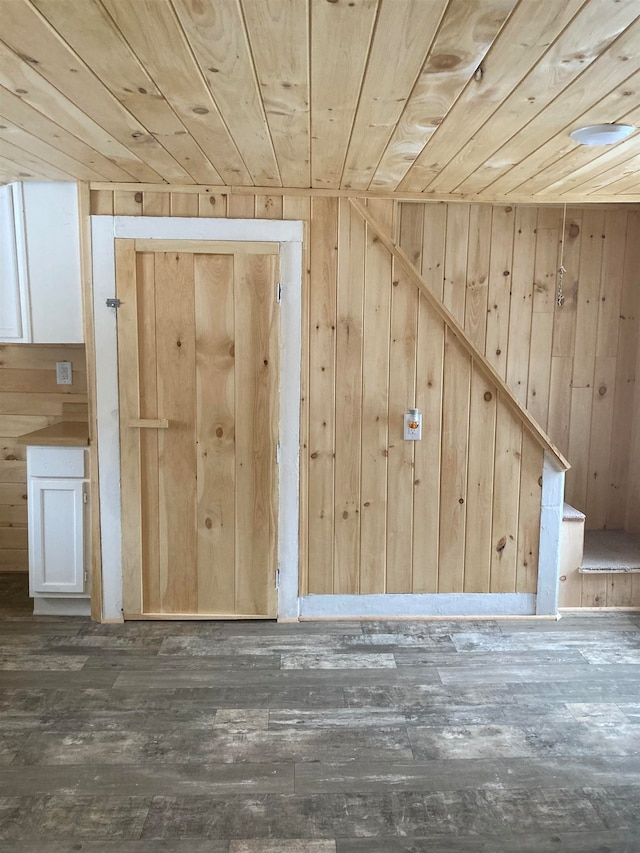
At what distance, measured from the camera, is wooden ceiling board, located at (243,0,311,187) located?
1320mm

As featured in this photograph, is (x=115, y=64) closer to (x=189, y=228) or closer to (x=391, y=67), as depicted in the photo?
(x=391, y=67)

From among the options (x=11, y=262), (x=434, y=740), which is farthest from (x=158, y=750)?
(x=11, y=262)

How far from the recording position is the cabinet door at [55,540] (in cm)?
298

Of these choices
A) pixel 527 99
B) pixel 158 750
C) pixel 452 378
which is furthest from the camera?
pixel 452 378

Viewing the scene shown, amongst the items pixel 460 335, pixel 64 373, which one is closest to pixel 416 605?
pixel 460 335

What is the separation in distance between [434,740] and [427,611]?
99cm

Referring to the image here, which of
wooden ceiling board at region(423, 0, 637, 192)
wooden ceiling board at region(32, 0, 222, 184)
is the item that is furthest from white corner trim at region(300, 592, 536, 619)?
wooden ceiling board at region(32, 0, 222, 184)

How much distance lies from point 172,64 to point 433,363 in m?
1.82

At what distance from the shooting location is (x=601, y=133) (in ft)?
→ 6.51

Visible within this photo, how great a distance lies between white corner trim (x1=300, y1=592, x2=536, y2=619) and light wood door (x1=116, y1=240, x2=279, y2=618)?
10.0 inches

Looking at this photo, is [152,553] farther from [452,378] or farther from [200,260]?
[452,378]

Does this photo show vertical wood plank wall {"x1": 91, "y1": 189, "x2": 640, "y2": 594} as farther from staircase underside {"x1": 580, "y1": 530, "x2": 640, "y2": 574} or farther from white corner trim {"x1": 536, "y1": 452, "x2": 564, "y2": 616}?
staircase underside {"x1": 580, "y1": 530, "x2": 640, "y2": 574}

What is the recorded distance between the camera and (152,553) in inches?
118

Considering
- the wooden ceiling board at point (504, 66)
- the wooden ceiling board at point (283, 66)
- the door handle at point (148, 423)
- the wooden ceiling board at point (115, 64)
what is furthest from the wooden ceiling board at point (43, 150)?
the wooden ceiling board at point (504, 66)
